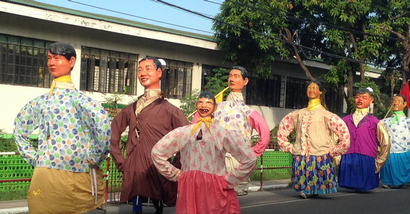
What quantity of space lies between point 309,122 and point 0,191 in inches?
217

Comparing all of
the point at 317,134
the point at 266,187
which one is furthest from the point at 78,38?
the point at 317,134

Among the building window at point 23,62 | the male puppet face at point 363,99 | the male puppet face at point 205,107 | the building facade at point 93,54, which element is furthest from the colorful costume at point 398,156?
the building window at point 23,62

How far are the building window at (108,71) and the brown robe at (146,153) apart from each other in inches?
415

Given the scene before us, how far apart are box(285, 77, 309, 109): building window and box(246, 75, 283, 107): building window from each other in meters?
0.62

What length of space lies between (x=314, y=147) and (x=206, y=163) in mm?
5139

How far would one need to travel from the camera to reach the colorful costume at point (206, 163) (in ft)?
18.5

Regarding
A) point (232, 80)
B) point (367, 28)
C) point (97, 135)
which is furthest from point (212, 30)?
point (97, 135)

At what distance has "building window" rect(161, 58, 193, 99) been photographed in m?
19.7

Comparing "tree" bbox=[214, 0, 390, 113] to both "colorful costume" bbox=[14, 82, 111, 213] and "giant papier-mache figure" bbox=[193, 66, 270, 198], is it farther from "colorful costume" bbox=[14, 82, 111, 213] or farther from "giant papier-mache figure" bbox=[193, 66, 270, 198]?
"colorful costume" bbox=[14, 82, 111, 213]

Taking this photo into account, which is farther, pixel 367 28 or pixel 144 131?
pixel 367 28

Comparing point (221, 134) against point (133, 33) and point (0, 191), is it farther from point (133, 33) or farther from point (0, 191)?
point (133, 33)

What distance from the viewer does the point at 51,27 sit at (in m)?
16.1

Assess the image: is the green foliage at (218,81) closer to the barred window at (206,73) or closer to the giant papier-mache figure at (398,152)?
the barred window at (206,73)

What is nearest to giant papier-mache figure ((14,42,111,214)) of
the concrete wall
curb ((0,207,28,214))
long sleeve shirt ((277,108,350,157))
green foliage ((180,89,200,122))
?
curb ((0,207,28,214))
